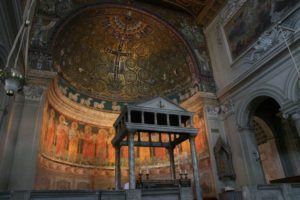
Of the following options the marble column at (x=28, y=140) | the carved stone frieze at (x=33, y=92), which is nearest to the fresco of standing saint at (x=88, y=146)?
the marble column at (x=28, y=140)

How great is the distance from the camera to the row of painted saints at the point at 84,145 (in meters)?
13.1

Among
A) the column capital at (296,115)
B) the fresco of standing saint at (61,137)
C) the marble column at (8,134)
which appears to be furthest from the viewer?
the fresco of standing saint at (61,137)

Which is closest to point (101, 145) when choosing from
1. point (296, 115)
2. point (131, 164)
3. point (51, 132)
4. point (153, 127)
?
point (51, 132)

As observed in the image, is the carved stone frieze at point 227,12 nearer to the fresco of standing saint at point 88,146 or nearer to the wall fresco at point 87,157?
the wall fresco at point 87,157

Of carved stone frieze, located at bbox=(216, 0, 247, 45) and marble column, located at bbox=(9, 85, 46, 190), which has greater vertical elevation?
carved stone frieze, located at bbox=(216, 0, 247, 45)

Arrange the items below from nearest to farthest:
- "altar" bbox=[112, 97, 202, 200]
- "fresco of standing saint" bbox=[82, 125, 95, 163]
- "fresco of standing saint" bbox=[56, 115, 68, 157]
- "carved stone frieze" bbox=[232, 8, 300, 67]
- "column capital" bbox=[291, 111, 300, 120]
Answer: "altar" bbox=[112, 97, 202, 200] → "column capital" bbox=[291, 111, 300, 120] → "carved stone frieze" bbox=[232, 8, 300, 67] → "fresco of standing saint" bbox=[56, 115, 68, 157] → "fresco of standing saint" bbox=[82, 125, 95, 163]

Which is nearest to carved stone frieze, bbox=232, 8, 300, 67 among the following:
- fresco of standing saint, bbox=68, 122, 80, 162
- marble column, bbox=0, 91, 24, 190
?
fresco of standing saint, bbox=68, 122, 80, 162

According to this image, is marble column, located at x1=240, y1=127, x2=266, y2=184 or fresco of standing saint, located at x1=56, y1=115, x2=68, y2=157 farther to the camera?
fresco of standing saint, located at x1=56, y1=115, x2=68, y2=157

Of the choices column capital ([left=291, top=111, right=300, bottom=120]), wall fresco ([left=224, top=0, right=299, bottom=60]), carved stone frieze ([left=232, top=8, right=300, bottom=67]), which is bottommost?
column capital ([left=291, top=111, right=300, bottom=120])

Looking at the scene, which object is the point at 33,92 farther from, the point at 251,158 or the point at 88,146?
the point at 251,158

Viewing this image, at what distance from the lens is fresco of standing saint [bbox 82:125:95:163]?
1484 cm

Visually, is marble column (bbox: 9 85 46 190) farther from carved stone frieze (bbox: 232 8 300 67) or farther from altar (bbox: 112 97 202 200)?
carved stone frieze (bbox: 232 8 300 67)

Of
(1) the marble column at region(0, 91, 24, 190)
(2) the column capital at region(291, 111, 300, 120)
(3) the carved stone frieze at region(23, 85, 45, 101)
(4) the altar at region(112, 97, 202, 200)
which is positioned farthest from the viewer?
(3) the carved stone frieze at region(23, 85, 45, 101)

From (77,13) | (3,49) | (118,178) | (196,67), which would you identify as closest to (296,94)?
(196,67)
